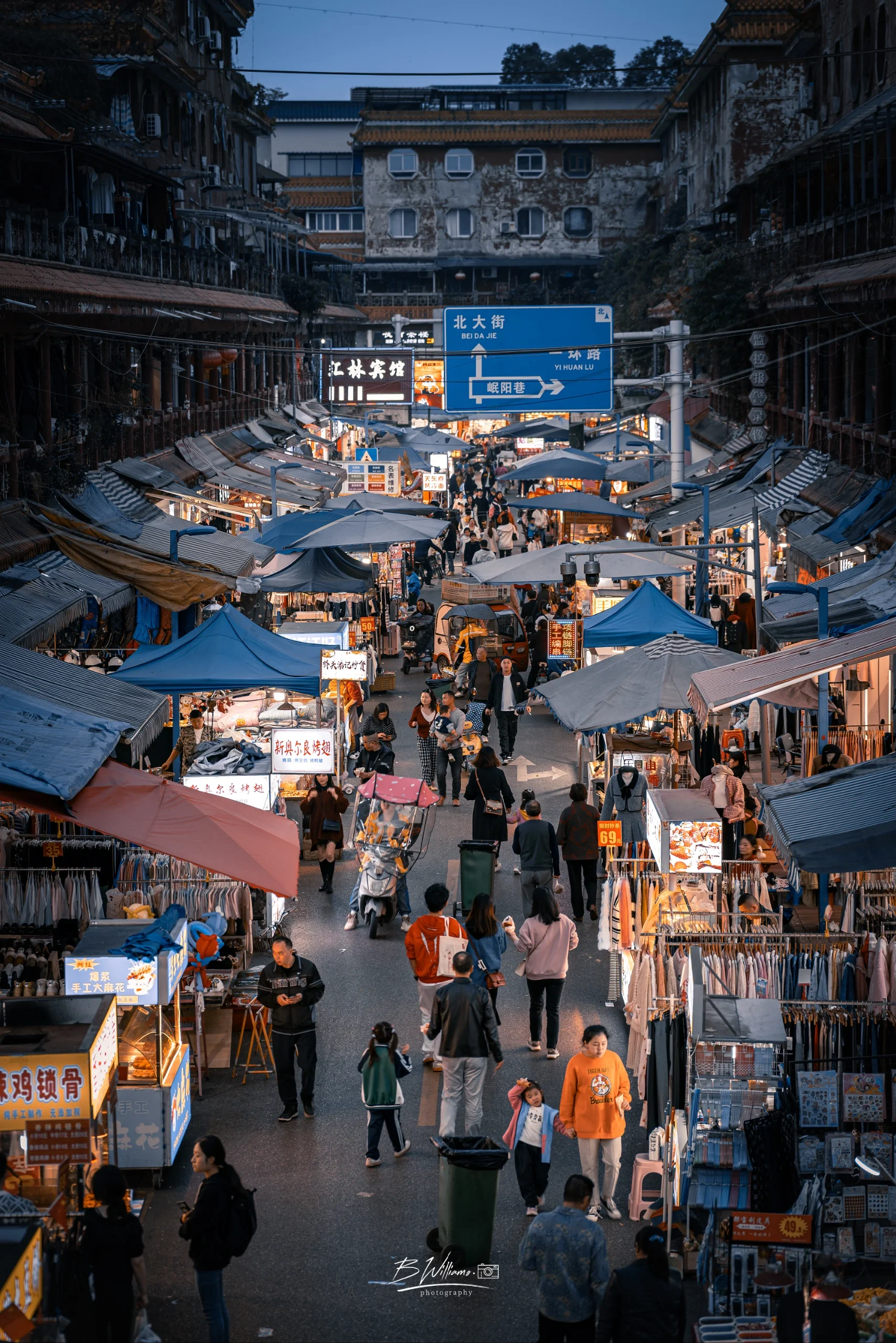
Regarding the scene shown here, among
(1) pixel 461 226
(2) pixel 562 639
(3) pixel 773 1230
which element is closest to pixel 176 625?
(2) pixel 562 639

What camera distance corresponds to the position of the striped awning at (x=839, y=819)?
8375mm

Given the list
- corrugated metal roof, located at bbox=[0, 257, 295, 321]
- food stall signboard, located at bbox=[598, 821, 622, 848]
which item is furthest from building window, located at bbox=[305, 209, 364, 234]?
food stall signboard, located at bbox=[598, 821, 622, 848]

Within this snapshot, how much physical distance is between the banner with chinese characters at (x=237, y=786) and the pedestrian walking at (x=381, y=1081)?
5.18m

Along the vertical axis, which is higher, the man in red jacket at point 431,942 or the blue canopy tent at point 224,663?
the blue canopy tent at point 224,663

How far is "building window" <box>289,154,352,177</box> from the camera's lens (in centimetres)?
9825

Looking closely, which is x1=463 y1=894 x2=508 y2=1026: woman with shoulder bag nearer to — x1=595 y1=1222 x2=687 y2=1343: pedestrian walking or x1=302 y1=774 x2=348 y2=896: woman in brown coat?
x1=595 y1=1222 x2=687 y2=1343: pedestrian walking

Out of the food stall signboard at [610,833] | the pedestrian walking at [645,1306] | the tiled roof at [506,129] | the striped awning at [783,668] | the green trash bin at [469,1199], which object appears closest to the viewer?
the pedestrian walking at [645,1306]

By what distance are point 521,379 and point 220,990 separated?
699 inches

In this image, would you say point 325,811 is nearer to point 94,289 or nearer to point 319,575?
point 319,575

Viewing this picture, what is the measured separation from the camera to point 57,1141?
7.84 meters

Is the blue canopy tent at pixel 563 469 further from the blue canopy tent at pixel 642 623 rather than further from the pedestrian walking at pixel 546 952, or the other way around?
the pedestrian walking at pixel 546 952

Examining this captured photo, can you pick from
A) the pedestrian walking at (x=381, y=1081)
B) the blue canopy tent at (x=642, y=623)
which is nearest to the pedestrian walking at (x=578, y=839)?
the blue canopy tent at (x=642, y=623)

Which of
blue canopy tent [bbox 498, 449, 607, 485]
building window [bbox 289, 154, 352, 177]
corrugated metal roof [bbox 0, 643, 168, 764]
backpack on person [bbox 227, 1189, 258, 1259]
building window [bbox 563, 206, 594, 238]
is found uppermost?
building window [bbox 289, 154, 352, 177]

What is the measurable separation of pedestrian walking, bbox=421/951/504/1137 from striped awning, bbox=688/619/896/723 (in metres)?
3.71
